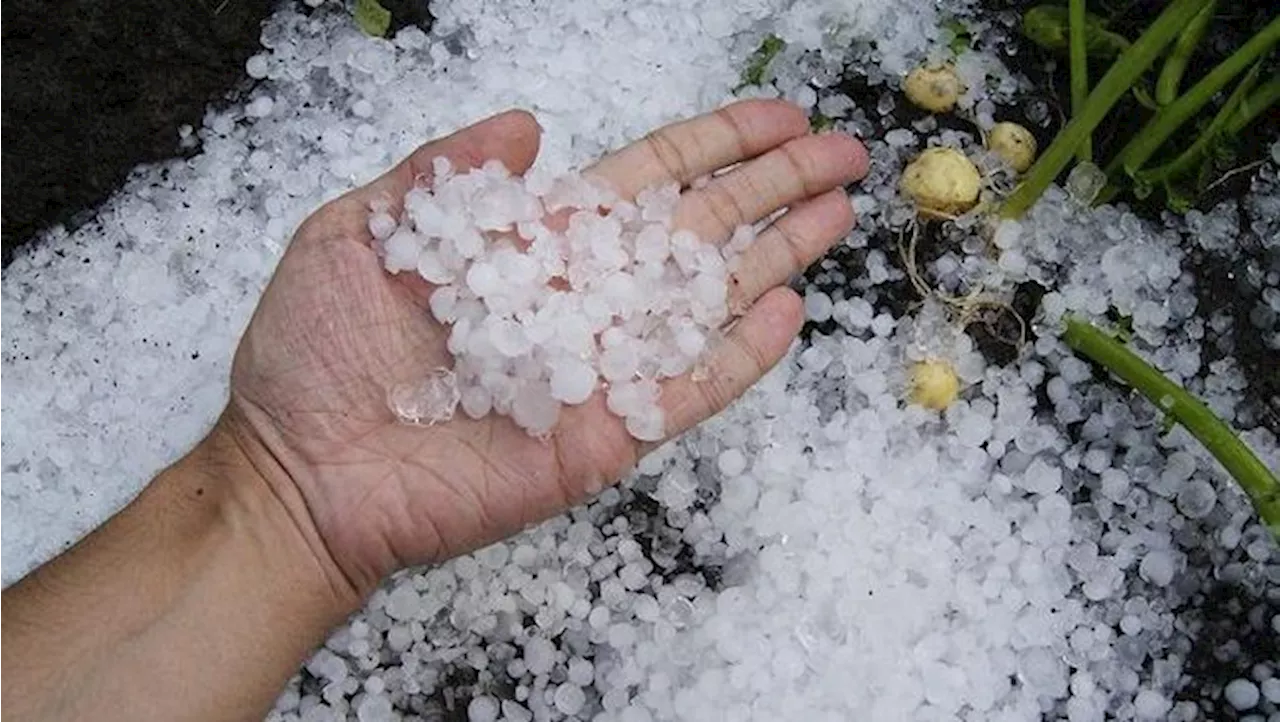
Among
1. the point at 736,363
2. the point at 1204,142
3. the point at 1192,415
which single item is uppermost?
the point at 736,363

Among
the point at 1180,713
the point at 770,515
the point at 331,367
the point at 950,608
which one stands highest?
the point at 331,367

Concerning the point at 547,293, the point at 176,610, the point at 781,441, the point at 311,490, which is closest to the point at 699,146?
the point at 547,293

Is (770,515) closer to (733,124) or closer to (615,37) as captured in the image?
(733,124)

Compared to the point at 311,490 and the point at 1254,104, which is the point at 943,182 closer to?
the point at 1254,104

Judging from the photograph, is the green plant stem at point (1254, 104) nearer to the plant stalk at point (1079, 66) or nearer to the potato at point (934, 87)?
the plant stalk at point (1079, 66)

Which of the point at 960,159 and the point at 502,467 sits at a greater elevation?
the point at 502,467

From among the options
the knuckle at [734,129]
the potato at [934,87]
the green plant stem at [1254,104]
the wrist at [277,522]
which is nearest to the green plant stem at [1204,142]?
the green plant stem at [1254,104]

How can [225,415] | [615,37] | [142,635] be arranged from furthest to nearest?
[615,37], [225,415], [142,635]

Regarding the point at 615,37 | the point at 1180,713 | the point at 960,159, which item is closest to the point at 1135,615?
the point at 1180,713
